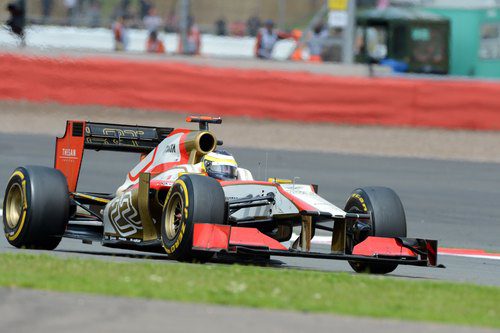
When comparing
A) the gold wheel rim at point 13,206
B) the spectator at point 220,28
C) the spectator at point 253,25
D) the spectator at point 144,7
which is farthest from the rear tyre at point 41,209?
the spectator at point 144,7

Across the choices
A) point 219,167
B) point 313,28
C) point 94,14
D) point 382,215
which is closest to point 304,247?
point 382,215

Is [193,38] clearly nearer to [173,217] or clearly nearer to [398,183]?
[398,183]

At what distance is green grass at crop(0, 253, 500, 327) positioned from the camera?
660 centimetres

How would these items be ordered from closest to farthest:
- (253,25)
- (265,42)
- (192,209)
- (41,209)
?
1. (192,209)
2. (41,209)
3. (265,42)
4. (253,25)

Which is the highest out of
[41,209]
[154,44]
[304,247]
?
[154,44]

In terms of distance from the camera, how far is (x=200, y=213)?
8.70 m

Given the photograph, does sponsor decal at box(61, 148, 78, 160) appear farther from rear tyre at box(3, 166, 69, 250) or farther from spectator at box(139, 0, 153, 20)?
spectator at box(139, 0, 153, 20)

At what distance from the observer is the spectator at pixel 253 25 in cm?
2828

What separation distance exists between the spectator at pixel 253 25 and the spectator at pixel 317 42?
1984mm

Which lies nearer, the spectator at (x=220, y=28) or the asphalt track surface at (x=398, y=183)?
the asphalt track surface at (x=398, y=183)

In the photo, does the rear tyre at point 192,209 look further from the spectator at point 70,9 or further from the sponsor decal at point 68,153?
the spectator at point 70,9

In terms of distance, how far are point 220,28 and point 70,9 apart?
11.9 ft

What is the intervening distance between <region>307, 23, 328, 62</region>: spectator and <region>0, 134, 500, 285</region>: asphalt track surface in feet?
24.9

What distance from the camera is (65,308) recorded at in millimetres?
6191
